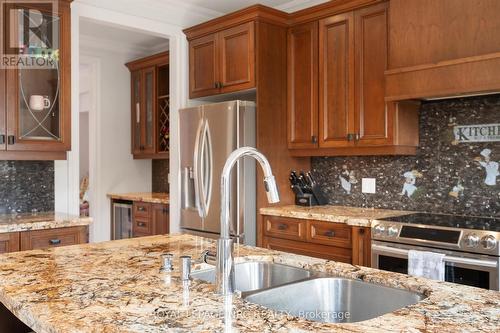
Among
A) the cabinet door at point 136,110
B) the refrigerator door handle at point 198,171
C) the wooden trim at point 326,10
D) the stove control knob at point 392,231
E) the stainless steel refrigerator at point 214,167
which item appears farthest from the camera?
the cabinet door at point 136,110

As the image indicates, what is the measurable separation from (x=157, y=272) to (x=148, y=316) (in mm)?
421

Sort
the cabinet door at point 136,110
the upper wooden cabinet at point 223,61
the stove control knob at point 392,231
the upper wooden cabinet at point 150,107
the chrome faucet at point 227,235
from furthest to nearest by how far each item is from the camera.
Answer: the cabinet door at point 136,110 → the upper wooden cabinet at point 150,107 → the upper wooden cabinet at point 223,61 → the stove control knob at point 392,231 → the chrome faucet at point 227,235

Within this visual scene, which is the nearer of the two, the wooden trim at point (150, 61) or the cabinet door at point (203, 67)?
the cabinet door at point (203, 67)

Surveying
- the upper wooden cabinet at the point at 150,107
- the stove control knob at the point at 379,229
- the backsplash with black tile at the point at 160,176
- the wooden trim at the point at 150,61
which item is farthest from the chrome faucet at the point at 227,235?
the backsplash with black tile at the point at 160,176

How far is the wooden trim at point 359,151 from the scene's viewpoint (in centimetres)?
318

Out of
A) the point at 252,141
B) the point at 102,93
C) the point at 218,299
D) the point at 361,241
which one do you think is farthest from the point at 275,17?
the point at 218,299

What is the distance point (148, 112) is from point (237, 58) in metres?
1.96

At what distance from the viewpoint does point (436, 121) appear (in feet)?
10.5

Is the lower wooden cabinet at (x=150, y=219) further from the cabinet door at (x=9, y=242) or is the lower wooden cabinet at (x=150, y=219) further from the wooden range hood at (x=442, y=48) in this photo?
the wooden range hood at (x=442, y=48)

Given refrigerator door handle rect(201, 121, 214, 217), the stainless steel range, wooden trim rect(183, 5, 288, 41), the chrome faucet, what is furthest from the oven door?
wooden trim rect(183, 5, 288, 41)

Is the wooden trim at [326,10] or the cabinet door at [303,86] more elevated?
the wooden trim at [326,10]

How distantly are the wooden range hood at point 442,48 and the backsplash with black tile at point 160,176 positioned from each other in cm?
323

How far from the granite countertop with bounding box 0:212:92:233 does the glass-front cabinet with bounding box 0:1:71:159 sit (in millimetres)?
437

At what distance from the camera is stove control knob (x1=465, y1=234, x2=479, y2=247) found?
239 cm
